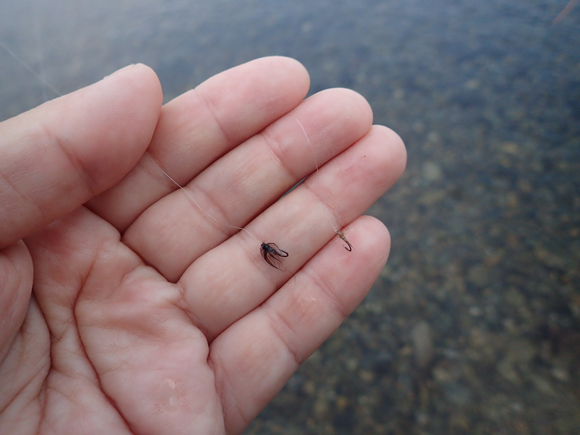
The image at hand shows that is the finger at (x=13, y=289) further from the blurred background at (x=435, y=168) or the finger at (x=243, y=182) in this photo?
the blurred background at (x=435, y=168)

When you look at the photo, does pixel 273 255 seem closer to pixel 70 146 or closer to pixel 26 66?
pixel 70 146

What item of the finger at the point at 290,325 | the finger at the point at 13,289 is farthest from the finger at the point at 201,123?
the finger at the point at 290,325

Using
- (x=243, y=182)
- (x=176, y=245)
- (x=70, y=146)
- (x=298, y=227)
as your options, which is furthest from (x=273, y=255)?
(x=70, y=146)

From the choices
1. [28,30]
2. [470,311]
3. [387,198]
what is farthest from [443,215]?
[28,30]

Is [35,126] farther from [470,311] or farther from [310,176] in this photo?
[470,311]

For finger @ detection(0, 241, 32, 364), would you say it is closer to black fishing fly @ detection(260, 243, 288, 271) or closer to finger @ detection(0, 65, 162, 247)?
finger @ detection(0, 65, 162, 247)

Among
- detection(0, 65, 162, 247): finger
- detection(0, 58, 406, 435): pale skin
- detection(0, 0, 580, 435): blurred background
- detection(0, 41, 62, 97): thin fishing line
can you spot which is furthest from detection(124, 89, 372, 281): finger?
detection(0, 41, 62, 97): thin fishing line
